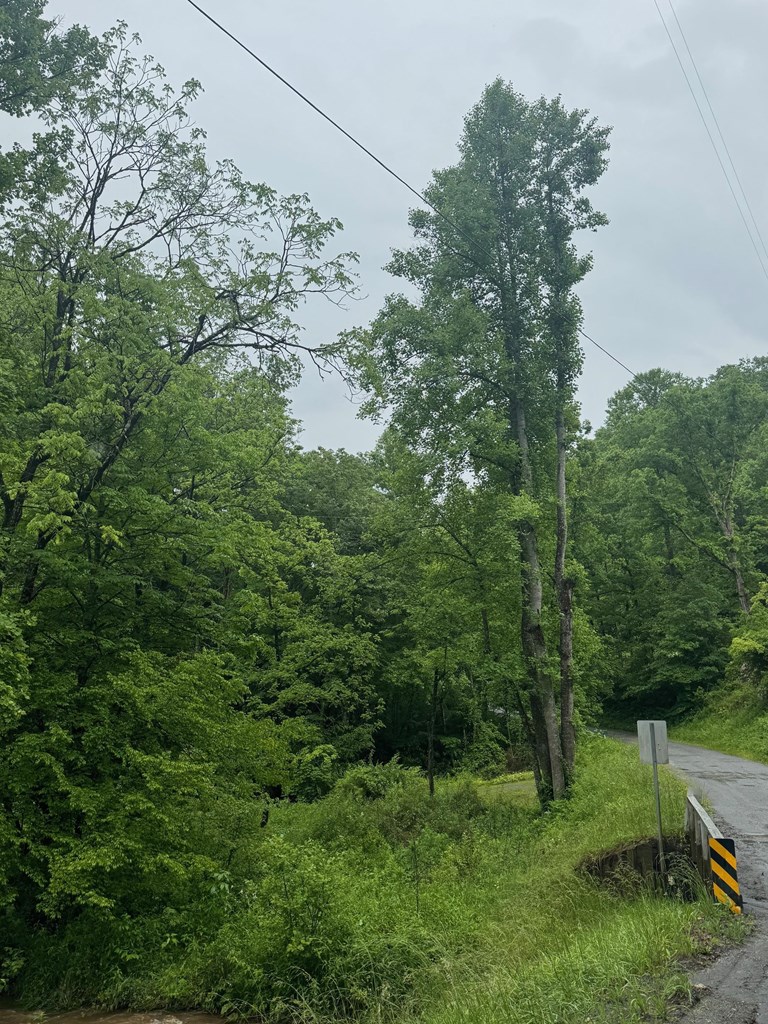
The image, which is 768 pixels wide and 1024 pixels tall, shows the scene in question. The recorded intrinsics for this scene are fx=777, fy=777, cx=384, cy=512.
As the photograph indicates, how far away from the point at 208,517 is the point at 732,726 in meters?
25.4

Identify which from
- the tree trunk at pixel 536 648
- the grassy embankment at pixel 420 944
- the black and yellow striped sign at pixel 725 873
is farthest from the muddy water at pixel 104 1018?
the tree trunk at pixel 536 648

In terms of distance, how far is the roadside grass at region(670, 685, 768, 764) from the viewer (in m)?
25.9

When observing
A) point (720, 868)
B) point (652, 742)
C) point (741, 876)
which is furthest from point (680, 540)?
point (720, 868)

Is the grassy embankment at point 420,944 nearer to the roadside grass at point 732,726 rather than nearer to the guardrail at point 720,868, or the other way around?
the guardrail at point 720,868

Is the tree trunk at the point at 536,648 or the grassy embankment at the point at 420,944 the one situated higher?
the tree trunk at the point at 536,648

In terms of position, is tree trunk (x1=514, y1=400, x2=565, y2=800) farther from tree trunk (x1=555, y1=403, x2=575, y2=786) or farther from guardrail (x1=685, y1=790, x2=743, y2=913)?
guardrail (x1=685, y1=790, x2=743, y2=913)

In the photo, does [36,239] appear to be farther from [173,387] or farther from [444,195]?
[444,195]

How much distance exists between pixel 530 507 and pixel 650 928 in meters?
9.77

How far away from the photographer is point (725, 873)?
883 cm

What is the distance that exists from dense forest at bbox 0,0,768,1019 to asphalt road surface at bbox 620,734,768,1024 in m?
3.56

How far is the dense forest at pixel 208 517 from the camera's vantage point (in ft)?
33.7

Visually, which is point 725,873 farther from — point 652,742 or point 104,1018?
point 104,1018

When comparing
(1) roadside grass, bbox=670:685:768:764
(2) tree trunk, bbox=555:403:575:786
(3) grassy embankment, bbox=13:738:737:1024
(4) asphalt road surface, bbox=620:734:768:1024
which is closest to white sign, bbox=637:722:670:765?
(3) grassy embankment, bbox=13:738:737:1024

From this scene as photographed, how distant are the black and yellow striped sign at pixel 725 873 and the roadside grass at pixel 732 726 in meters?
16.1
